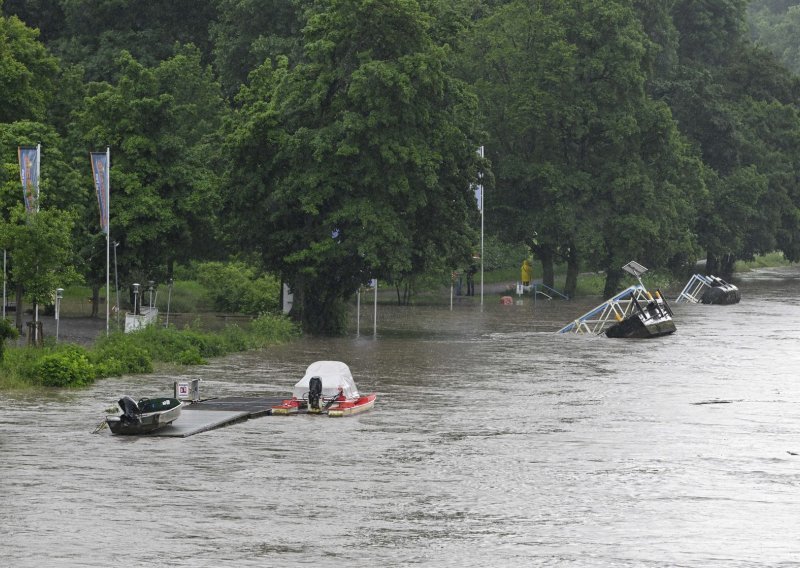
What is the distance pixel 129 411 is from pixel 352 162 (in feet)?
91.4

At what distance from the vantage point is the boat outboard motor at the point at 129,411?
37.4 meters

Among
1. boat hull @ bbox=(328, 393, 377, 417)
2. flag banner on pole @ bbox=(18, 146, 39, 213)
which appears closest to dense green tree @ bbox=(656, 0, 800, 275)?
flag banner on pole @ bbox=(18, 146, 39, 213)

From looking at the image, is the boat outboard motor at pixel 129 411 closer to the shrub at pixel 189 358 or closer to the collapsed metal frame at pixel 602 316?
the shrub at pixel 189 358

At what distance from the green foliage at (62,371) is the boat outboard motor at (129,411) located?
9.10 m

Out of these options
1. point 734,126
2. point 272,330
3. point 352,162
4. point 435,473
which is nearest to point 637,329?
point 352,162

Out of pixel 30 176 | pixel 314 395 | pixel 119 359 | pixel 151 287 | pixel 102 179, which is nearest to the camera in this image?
pixel 314 395

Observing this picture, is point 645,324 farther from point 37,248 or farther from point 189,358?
point 37,248

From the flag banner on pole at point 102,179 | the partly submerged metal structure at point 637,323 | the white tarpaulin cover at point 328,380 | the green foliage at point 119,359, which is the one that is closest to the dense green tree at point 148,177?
the flag banner on pole at point 102,179

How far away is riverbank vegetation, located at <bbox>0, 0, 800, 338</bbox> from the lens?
204 ft

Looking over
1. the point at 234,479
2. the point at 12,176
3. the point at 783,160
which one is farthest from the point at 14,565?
the point at 783,160

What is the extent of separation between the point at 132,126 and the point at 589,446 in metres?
30.4

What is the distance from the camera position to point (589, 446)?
38.2 m

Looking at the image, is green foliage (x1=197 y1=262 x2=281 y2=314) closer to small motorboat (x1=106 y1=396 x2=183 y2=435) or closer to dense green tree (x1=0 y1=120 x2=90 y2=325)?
dense green tree (x1=0 y1=120 x2=90 y2=325)

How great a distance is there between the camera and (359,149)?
6294 cm
